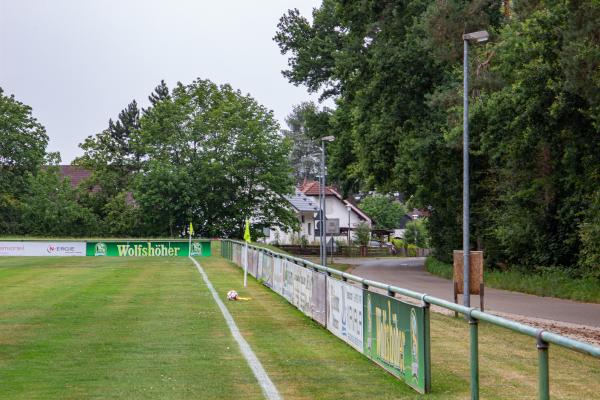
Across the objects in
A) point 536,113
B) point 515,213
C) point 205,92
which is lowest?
point 515,213

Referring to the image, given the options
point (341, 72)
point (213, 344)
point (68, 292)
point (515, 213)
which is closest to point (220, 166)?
point (341, 72)

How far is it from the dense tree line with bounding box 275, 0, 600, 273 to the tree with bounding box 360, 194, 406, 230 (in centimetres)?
6941

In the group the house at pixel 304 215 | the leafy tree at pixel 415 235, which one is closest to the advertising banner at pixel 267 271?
the leafy tree at pixel 415 235

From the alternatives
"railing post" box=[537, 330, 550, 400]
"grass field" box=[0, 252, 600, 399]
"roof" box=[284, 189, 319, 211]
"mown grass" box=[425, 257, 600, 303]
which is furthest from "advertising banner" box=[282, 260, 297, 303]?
"roof" box=[284, 189, 319, 211]

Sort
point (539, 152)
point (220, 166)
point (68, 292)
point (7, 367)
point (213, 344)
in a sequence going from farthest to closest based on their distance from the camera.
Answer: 1. point (220, 166)
2. point (539, 152)
3. point (68, 292)
4. point (213, 344)
5. point (7, 367)

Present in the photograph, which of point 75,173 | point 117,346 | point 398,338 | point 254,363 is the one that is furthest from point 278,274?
point 75,173

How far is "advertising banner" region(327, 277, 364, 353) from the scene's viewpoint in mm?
12673

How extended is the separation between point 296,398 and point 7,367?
436cm

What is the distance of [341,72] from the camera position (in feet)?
135

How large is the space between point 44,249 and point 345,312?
1811 inches

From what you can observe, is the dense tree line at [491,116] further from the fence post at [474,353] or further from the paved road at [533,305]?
the fence post at [474,353]

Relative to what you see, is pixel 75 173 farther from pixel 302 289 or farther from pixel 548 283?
pixel 302 289

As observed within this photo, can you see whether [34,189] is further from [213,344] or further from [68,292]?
[213,344]

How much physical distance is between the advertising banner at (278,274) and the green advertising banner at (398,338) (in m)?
12.3
